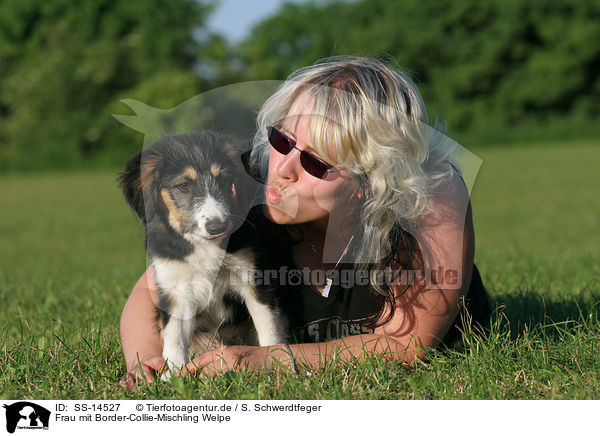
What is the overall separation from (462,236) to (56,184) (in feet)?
81.1

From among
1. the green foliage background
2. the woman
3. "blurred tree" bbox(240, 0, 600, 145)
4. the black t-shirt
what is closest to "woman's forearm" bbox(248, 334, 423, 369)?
the woman

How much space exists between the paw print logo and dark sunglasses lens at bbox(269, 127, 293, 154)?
623 millimetres

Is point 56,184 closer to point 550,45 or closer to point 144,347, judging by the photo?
point 144,347

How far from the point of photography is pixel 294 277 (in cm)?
291

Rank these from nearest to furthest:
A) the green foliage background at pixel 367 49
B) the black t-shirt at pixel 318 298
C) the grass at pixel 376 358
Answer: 1. the grass at pixel 376 358
2. the black t-shirt at pixel 318 298
3. the green foliage background at pixel 367 49

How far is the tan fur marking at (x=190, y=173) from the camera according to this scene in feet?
8.77

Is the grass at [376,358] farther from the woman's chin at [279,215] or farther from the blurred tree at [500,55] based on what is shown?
the blurred tree at [500,55]

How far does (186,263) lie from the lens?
8.89ft

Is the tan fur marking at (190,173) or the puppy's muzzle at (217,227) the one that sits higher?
the tan fur marking at (190,173)

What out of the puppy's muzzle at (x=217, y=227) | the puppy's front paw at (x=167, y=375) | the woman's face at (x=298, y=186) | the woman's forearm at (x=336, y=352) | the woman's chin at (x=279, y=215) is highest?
the woman's face at (x=298, y=186)

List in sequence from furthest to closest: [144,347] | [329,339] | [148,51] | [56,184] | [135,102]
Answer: [148,51]
[56,184]
[329,339]
[144,347]
[135,102]


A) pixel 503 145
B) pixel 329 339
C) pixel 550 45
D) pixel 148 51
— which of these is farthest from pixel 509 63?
pixel 329 339

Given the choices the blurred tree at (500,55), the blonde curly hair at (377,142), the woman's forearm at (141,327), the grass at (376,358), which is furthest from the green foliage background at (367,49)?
the blonde curly hair at (377,142)

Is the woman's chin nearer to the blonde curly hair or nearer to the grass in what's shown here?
the blonde curly hair
